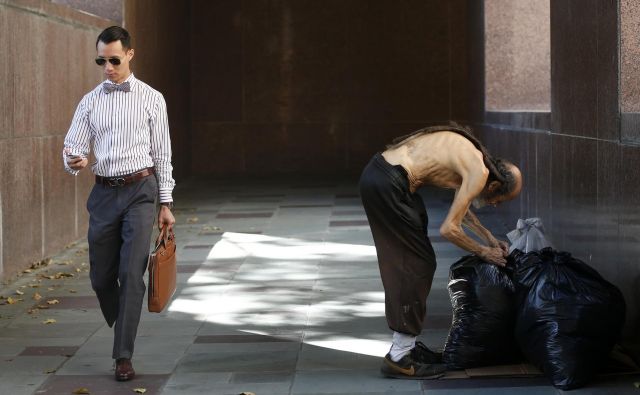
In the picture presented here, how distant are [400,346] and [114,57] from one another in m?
2.15

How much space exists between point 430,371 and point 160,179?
179 centimetres

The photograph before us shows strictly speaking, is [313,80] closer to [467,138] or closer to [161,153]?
[161,153]

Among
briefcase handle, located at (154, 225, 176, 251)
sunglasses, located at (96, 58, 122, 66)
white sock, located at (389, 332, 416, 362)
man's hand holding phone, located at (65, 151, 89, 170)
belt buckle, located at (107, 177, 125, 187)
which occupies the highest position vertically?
sunglasses, located at (96, 58, 122, 66)

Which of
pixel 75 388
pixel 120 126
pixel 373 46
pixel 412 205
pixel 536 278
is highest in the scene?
pixel 373 46

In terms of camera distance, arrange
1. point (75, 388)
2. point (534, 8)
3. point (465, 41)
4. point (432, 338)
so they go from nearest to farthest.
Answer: point (75, 388) → point (432, 338) → point (534, 8) → point (465, 41)

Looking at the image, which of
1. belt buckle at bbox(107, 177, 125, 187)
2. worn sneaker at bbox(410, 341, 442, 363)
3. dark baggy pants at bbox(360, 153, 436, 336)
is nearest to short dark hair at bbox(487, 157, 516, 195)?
dark baggy pants at bbox(360, 153, 436, 336)

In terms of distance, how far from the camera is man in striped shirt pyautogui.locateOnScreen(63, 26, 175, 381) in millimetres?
6395

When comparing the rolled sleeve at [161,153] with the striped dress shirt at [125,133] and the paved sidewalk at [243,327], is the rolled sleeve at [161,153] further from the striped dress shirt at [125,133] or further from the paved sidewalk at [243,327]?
the paved sidewalk at [243,327]

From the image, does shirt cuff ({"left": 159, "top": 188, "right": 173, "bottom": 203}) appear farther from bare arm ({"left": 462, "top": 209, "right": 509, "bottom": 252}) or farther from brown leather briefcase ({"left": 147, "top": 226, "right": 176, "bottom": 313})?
bare arm ({"left": 462, "top": 209, "right": 509, "bottom": 252})

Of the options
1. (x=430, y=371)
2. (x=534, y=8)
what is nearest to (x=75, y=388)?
(x=430, y=371)

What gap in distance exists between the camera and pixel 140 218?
6441mm

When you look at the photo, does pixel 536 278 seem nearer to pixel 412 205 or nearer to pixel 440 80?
pixel 412 205

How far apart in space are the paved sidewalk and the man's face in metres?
1.60

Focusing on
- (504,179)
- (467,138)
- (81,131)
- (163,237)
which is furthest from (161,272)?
(504,179)
